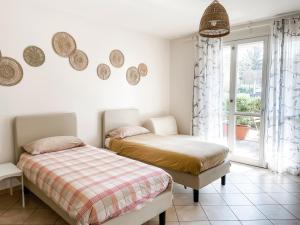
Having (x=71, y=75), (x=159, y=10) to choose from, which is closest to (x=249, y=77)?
(x=159, y=10)

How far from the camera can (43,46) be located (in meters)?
3.21

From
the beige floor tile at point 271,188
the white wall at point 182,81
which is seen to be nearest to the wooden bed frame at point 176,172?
the beige floor tile at point 271,188

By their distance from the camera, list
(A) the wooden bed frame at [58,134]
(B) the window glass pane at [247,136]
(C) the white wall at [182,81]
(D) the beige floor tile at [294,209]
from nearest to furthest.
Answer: (A) the wooden bed frame at [58,134] → (D) the beige floor tile at [294,209] → (B) the window glass pane at [247,136] → (C) the white wall at [182,81]

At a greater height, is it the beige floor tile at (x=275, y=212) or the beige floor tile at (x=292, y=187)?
the beige floor tile at (x=292, y=187)

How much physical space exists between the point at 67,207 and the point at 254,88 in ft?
11.8

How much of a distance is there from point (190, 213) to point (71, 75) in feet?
8.47

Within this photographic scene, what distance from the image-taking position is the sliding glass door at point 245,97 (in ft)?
13.1

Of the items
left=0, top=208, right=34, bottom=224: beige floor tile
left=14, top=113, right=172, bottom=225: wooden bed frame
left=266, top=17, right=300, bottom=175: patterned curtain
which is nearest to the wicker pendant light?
left=14, top=113, right=172, bottom=225: wooden bed frame

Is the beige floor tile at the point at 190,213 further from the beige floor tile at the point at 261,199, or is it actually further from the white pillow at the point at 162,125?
the white pillow at the point at 162,125

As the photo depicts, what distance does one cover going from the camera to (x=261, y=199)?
2.94 metres

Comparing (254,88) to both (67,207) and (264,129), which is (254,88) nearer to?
(264,129)

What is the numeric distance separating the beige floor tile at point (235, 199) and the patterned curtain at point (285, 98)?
1198 mm

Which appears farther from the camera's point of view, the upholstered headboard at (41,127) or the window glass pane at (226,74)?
the window glass pane at (226,74)

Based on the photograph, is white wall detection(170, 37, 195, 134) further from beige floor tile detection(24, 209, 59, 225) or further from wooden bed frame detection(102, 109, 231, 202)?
beige floor tile detection(24, 209, 59, 225)
